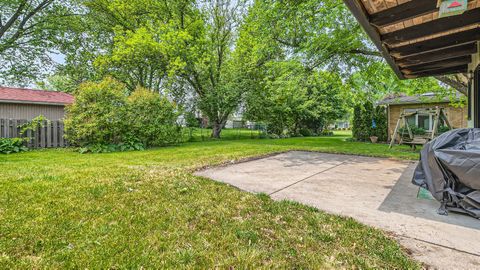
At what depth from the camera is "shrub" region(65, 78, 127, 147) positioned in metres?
7.53

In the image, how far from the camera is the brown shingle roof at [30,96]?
34.5 ft

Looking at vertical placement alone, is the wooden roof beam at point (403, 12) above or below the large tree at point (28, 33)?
below

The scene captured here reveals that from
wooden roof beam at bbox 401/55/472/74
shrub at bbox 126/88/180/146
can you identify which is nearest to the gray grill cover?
wooden roof beam at bbox 401/55/472/74

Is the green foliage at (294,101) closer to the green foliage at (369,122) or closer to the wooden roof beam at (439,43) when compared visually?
the green foliage at (369,122)

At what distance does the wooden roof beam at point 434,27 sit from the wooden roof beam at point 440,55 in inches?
44.1

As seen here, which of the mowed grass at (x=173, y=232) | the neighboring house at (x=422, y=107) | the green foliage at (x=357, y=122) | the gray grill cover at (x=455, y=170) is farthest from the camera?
the green foliage at (x=357, y=122)

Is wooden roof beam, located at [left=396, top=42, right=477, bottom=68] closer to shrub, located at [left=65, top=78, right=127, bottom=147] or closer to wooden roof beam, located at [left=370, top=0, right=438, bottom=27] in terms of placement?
wooden roof beam, located at [left=370, top=0, right=438, bottom=27]

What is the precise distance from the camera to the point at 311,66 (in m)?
8.61

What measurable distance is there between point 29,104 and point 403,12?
48.3 feet

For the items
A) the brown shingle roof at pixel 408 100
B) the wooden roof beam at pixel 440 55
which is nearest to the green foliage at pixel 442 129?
the brown shingle roof at pixel 408 100

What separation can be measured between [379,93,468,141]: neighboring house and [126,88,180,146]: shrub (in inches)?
431

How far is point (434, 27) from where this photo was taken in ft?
9.61

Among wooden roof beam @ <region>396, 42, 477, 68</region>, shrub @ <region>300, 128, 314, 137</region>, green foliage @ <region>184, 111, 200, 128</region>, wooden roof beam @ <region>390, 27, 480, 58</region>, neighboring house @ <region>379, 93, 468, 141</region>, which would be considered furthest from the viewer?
shrub @ <region>300, 128, 314, 137</region>

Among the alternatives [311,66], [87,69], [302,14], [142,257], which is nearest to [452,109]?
[311,66]
